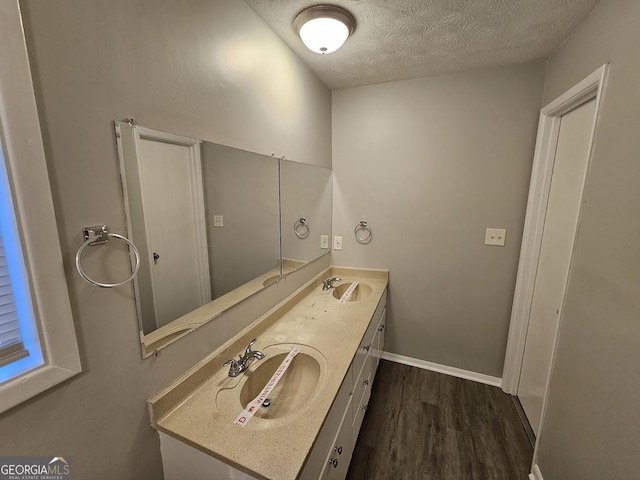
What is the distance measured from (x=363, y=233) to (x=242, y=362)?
58.3 inches

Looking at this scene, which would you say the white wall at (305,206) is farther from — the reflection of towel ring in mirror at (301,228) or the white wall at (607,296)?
the white wall at (607,296)

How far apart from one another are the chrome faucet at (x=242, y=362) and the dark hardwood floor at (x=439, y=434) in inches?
36.9

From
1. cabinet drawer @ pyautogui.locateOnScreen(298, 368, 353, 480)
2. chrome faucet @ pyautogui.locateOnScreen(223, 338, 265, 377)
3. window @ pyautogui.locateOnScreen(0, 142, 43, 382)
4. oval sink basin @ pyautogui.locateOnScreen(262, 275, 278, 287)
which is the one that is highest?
window @ pyautogui.locateOnScreen(0, 142, 43, 382)

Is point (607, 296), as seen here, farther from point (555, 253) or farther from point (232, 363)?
point (232, 363)

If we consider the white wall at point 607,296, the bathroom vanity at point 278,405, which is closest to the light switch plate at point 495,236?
the white wall at point 607,296

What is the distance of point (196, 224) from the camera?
3.54 ft

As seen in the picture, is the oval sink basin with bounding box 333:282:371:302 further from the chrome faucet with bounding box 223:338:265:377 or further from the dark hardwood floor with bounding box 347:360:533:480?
the chrome faucet with bounding box 223:338:265:377

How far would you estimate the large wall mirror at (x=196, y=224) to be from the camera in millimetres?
837

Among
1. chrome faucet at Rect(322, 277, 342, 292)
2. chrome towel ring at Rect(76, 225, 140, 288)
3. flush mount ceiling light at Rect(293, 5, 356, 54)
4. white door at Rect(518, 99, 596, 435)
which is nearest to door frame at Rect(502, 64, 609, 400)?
white door at Rect(518, 99, 596, 435)

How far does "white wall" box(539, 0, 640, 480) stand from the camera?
879 mm

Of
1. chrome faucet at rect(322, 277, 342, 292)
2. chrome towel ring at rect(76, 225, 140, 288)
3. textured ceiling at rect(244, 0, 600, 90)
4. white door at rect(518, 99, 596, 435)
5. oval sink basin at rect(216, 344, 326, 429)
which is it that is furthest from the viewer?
chrome faucet at rect(322, 277, 342, 292)

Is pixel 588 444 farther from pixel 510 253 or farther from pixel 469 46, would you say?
pixel 469 46

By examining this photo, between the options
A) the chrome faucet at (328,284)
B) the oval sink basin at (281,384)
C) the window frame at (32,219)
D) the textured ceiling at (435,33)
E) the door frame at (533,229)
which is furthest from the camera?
the chrome faucet at (328,284)

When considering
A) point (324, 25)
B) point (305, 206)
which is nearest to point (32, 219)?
point (324, 25)
